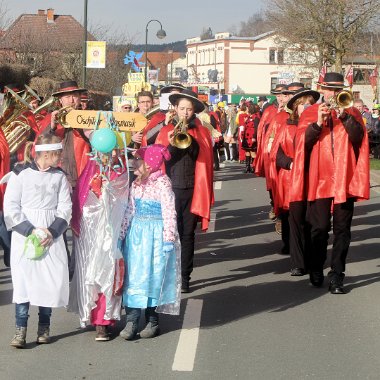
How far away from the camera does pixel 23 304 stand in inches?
278

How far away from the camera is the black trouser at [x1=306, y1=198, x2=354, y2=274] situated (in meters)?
9.22

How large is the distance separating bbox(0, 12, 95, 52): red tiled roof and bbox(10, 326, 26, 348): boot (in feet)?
98.9

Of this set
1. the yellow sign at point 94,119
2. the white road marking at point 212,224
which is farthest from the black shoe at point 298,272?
the white road marking at point 212,224

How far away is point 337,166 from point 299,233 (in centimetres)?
101

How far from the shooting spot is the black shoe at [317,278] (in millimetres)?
9500

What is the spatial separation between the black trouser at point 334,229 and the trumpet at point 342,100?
985 mm

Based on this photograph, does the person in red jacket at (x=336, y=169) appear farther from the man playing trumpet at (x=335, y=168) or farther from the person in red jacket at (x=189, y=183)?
the person in red jacket at (x=189, y=183)

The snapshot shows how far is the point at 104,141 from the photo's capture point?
714 centimetres

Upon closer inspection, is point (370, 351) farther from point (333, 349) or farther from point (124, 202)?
point (124, 202)

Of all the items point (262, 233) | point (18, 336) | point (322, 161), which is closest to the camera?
point (18, 336)

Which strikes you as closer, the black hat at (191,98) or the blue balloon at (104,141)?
the blue balloon at (104,141)

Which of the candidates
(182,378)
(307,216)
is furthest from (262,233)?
(182,378)

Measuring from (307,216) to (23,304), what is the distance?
358 centimetres

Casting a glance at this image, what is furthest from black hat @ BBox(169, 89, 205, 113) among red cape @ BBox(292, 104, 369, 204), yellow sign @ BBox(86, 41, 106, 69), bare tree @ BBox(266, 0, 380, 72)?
bare tree @ BBox(266, 0, 380, 72)
